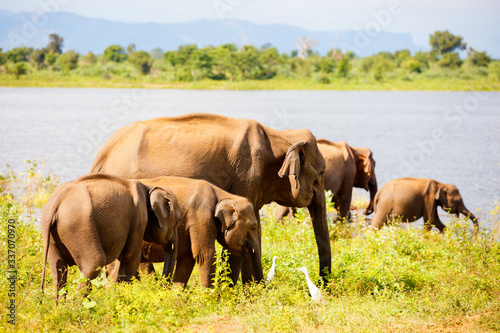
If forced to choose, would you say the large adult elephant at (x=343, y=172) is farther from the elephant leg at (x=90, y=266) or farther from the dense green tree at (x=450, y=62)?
the dense green tree at (x=450, y=62)

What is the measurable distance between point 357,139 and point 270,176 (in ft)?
82.1

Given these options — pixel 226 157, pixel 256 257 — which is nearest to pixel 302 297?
pixel 256 257

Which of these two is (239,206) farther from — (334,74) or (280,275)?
(334,74)

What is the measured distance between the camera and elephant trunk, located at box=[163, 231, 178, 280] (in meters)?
6.49

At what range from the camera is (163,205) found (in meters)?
6.28

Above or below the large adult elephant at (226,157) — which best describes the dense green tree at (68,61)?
below

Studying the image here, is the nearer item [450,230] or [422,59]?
[450,230]

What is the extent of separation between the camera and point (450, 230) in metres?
10.3

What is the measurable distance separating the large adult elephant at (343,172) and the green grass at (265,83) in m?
43.9

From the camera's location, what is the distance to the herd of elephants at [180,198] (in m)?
5.78

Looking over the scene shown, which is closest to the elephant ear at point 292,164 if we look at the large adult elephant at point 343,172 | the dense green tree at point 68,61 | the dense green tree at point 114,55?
the large adult elephant at point 343,172

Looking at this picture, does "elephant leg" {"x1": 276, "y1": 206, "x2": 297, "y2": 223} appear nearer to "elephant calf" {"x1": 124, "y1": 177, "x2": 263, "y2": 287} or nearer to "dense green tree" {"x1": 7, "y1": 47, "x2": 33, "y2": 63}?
"elephant calf" {"x1": 124, "y1": 177, "x2": 263, "y2": 287}

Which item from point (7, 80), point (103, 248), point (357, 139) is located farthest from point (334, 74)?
point (103, 248)

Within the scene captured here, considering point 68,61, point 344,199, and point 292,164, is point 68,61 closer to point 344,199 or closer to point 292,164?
point 344,199
